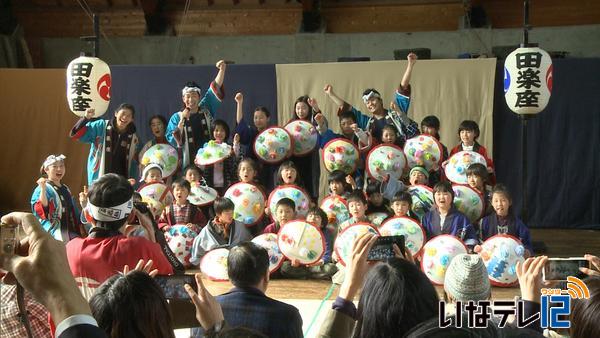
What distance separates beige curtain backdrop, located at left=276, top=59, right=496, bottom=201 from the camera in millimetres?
7945

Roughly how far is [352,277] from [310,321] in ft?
8.27

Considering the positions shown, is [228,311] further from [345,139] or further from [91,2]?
[91,2]

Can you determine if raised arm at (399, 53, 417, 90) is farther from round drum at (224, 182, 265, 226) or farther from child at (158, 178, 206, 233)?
child at (158, 178, 206, 233)

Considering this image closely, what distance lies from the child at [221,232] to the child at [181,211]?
24cm

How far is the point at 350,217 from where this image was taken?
575 cm

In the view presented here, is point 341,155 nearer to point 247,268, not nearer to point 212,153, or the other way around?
point 212,153

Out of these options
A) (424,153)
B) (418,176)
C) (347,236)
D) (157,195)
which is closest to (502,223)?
(418,176)

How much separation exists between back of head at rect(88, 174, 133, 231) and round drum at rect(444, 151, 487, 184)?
370 centimetres

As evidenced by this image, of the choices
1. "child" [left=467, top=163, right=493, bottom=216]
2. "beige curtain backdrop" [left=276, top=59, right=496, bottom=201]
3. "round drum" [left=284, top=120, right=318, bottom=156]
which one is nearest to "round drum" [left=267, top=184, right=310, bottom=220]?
"round drum" [left=284, top=120, right=318, bottom=156]

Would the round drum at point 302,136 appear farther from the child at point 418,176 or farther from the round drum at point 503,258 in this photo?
the round drum at point 503,258

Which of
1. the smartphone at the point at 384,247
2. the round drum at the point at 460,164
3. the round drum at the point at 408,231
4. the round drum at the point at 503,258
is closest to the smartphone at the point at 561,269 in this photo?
the smartphone at the point at 384,247

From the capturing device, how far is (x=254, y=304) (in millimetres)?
2564

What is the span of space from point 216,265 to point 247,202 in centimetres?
76

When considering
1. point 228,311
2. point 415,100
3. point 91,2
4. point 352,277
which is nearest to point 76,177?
point 91,2
